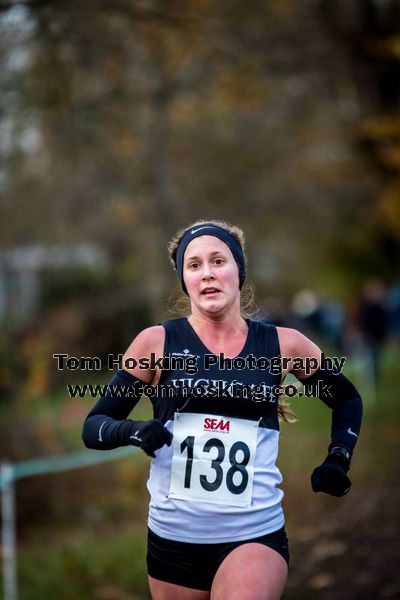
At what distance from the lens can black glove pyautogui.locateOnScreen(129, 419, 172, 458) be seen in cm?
280

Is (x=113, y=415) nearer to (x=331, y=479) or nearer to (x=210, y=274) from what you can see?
(x=210, y=274)

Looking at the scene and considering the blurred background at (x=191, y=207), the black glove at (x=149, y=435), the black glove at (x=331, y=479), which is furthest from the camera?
the blurred background at (x=191, y=207)

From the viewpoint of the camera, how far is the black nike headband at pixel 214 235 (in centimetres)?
329

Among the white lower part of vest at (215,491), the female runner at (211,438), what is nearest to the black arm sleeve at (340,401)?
the female runner at (211,438)

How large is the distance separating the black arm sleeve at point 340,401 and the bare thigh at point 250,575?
54cm

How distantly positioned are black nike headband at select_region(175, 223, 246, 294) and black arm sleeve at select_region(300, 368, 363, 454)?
0.49 metres

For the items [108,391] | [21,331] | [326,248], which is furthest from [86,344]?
[108,391]

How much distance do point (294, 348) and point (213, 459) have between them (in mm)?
533

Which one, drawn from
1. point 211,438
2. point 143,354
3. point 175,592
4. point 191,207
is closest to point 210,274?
point 143,354

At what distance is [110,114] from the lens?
13703 mm

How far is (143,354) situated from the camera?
10.2 feet

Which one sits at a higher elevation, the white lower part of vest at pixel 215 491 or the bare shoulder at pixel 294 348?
the bare shoulder at pixel 294 348

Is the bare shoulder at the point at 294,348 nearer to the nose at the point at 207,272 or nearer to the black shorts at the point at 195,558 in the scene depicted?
the nose at the point at 207,272

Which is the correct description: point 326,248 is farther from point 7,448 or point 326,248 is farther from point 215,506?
point 215,506
